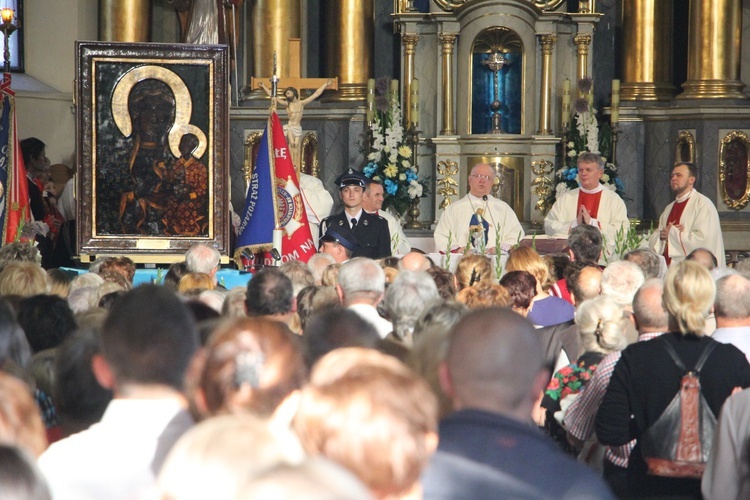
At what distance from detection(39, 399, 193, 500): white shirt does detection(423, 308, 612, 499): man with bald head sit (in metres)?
0.69

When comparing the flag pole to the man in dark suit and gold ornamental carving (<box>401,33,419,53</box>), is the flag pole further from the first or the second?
gold ornamental carving (<box>401,33,419,53</box>)

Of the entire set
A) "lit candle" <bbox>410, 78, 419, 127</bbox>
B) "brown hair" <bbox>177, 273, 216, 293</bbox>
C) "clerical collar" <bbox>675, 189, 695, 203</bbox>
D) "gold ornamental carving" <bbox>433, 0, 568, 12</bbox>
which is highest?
"gold ornamental carving" <bbox>433, 0, 568, 12</bbox>

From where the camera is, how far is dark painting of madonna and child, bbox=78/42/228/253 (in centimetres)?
1169

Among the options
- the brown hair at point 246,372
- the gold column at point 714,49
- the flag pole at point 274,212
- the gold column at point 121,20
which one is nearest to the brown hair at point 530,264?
the brown hair at point 246,372

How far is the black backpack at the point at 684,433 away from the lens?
4531mm

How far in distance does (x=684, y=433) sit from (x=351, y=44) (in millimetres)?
11124

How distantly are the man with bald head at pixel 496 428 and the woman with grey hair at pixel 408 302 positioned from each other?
1.92 metres

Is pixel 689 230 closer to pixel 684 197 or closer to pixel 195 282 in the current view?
pixel 684 197

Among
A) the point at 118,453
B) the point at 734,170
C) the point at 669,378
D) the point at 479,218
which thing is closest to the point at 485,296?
the point at 669,378

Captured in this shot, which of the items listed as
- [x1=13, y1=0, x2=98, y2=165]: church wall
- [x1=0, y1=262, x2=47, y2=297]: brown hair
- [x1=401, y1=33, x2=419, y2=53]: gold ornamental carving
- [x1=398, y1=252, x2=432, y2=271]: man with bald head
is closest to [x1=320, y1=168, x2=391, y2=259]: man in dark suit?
[x1=398, y1=252, x2=432, y2=271]: man with bald head

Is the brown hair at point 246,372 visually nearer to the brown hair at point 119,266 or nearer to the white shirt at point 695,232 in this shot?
the brown hair at point 119,266

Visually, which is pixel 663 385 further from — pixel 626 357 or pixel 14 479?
pixel 14 479

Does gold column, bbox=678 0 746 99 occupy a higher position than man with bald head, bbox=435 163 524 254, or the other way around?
gold column, bbox=678 0 746 99

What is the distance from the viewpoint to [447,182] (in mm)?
15156
